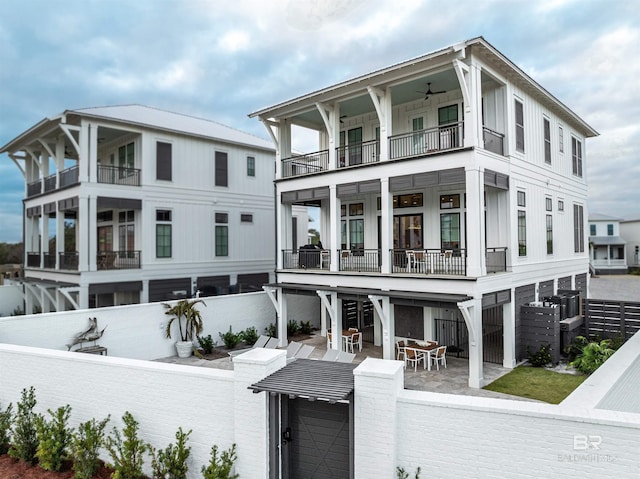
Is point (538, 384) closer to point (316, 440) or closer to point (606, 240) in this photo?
point (316, 440)

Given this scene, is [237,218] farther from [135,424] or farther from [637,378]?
[637,378]

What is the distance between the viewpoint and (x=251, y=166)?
22.8 meters

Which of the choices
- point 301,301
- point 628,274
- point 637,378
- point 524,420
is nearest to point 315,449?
point 524,420

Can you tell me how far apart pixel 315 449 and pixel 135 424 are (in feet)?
9.98

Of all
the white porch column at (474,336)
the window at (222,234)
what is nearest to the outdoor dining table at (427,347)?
the white porch column at (474,336)

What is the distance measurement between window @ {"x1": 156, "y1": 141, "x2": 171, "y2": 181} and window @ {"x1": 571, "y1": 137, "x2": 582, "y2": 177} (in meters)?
18.3

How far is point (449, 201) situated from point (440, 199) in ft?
1.07

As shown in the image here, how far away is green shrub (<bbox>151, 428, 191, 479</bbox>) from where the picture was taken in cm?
645

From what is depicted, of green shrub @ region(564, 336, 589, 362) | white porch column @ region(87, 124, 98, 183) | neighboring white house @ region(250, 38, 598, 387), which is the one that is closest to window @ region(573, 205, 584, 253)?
neighboring white house @ region(250, 38, 598, 387)

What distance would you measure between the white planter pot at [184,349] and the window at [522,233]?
11367mm

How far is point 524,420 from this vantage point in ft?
15.6

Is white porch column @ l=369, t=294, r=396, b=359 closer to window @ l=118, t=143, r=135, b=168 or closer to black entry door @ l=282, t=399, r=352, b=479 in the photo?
black entry door @ l=282, t=399, r=352, b=479

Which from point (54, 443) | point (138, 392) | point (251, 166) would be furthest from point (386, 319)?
point (251, 166)

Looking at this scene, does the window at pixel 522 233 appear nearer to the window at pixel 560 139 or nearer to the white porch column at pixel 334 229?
the window at pixel 560 139
